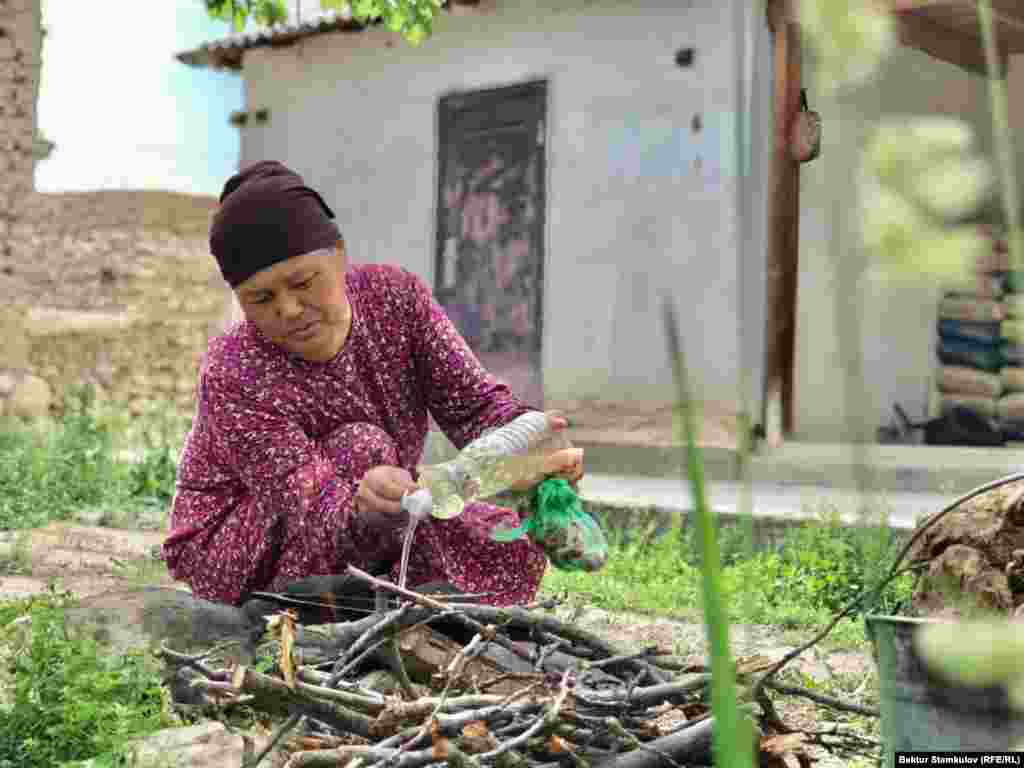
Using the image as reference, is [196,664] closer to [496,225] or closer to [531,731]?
[531,731]

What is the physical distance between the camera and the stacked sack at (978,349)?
809 centimetres

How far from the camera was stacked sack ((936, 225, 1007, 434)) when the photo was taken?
8.09 meters

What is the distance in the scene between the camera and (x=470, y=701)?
1917 millimetres

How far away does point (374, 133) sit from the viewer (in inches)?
397

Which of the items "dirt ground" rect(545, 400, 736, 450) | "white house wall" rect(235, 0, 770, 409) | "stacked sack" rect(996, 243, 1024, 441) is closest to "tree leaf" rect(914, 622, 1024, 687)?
"white house wall" rect(235, 0, 770, 409)

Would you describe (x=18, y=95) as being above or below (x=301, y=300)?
above

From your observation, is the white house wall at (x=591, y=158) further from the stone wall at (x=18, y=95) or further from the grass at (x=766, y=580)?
the stone wall at (x=18, y=95)

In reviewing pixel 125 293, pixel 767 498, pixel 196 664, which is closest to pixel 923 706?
pixel 196 664

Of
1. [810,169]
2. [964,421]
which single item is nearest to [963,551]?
[810,169]

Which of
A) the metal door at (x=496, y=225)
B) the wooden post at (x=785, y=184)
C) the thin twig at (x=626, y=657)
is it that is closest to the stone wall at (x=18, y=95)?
the metal door at (x=496, y=225)

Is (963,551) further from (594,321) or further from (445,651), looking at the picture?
(594,321)

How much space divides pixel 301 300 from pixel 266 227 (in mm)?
182

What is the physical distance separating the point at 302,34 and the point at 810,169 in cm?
501

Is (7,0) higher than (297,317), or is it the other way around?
(7,0)
